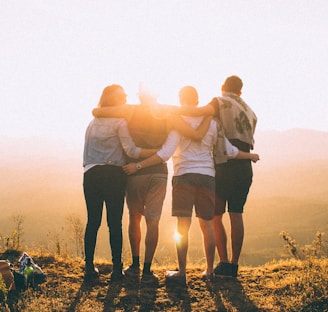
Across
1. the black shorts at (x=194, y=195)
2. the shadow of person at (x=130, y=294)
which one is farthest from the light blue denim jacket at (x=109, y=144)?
the shadow of person at (x=130, y=294)

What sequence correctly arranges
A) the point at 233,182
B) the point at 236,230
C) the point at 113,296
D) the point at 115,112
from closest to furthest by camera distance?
the point at 113,296 < the point at 115,112 < the point at 233,182 < the point at 236,230

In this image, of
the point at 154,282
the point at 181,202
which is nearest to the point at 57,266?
the point at 154,282

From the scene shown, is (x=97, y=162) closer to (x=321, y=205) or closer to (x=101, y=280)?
(x=101, y=280)

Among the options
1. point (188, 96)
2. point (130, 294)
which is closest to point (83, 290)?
point (130, 294)

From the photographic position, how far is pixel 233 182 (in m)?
4.74

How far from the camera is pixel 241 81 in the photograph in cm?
503

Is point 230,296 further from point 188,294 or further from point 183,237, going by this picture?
point 183,237

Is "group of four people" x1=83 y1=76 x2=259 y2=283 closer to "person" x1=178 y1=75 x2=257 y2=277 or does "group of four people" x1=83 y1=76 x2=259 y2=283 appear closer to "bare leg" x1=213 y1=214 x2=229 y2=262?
"person" x1=178 y1=75 x2=257 y2=277

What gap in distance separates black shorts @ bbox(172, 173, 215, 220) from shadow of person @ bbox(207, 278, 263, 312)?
85 centimetres

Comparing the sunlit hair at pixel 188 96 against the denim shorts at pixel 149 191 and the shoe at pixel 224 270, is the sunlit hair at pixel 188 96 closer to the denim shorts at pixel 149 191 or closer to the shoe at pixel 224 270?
the denim shorts at pixel 149 191

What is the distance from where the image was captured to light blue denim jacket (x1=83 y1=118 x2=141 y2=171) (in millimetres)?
4566

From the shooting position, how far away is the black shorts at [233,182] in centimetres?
475

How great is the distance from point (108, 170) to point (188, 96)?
4.41 ft

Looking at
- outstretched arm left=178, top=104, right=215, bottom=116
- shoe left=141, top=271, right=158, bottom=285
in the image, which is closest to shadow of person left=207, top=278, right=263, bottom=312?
shoe left=141, top=271, right=158, bottom=285
